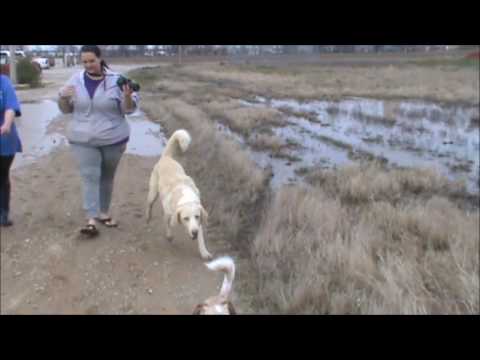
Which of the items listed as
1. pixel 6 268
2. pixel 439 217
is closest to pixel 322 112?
pixel 439 217

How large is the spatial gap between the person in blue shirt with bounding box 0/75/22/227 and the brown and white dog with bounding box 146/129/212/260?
1.66m

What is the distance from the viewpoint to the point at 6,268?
15.1 feet

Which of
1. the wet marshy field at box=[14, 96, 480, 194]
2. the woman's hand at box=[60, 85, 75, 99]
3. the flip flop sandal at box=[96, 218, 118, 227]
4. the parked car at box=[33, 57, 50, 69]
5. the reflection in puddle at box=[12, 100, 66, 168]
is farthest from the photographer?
the parked car at box=[33, 57, 50, 69]

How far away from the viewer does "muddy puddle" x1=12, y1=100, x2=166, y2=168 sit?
34.0 feet

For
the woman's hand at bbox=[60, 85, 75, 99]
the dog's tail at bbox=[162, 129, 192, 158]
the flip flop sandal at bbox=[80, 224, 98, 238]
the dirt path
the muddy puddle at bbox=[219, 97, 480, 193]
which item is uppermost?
the woman's hand at bbox=[60, 85, 75, 99]

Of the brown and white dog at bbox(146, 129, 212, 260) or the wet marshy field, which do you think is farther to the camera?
the wet marshy field

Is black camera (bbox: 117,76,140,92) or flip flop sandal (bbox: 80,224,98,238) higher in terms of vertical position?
black camera (bbox: 117,76,140,92)

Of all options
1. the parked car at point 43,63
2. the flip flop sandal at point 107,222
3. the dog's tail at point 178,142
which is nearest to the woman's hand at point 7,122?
the flip flop sandal at point 107,222

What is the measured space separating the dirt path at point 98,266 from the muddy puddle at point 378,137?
13.8 feet

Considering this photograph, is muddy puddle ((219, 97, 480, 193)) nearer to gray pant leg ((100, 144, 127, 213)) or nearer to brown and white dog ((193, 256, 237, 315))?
gray pant leg ((100, 144, 127, 213))

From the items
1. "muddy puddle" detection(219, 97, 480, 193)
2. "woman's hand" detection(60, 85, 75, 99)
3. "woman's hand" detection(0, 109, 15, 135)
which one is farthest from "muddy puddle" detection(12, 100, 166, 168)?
"woman's hand" detection(60, 85, 75, 99)

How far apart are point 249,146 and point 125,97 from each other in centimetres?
828

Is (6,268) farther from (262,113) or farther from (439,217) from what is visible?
(262,113)

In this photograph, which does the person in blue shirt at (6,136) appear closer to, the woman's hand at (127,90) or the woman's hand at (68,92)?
the woman's hand at (68,92)
